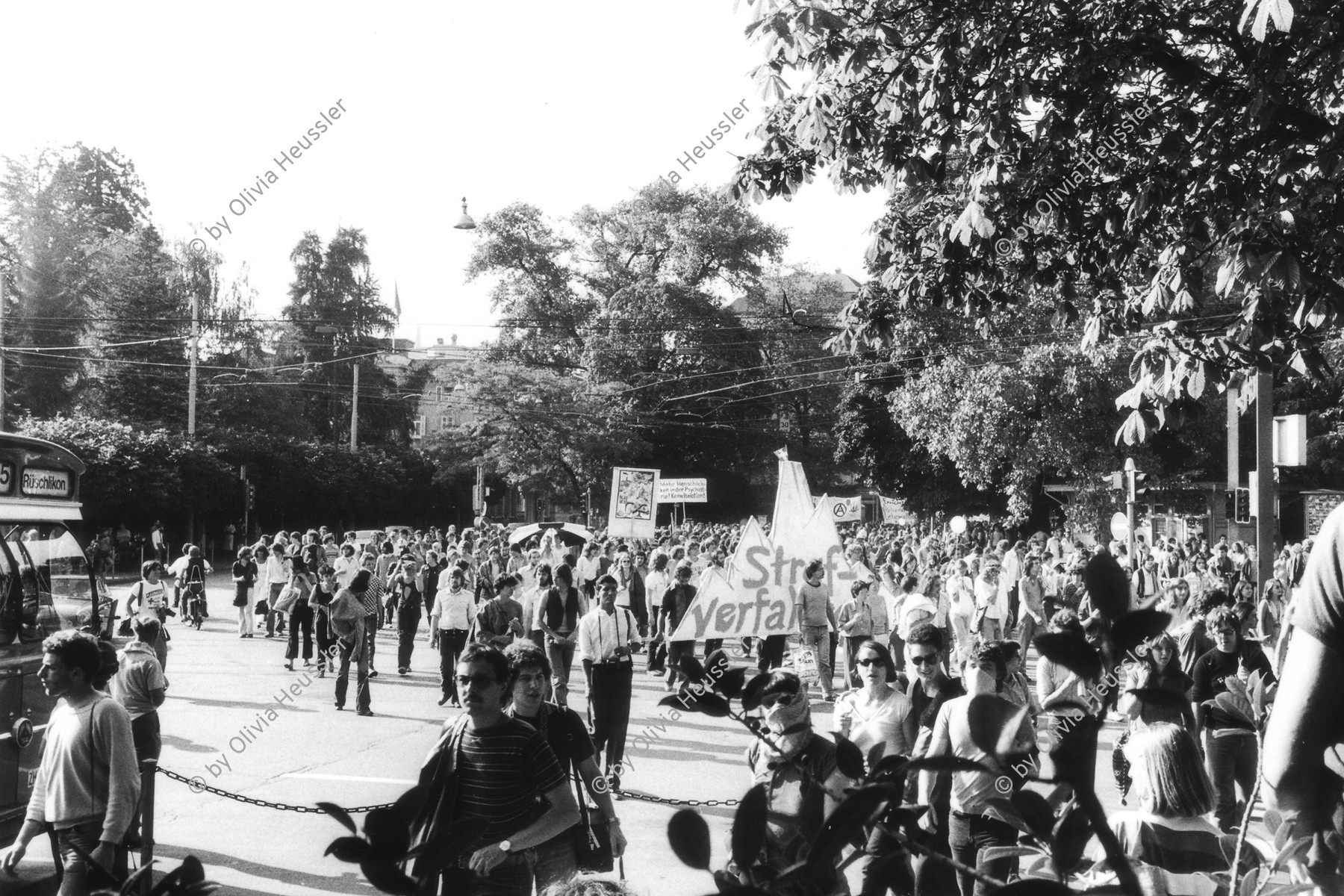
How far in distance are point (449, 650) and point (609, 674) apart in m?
4.62

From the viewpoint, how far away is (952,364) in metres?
32.5

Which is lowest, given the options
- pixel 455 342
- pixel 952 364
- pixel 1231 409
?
pixel 1231 409

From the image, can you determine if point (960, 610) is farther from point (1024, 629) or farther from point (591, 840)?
point (591, 840)

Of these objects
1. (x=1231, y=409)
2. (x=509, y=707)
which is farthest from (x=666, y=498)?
(x=509, y=707)

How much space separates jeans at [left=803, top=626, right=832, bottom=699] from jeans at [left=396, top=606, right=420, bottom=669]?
17.4 feet

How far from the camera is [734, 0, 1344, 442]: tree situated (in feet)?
18.2

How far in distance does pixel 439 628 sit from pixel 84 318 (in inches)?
1305

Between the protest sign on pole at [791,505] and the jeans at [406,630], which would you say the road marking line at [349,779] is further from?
the jeans at [406,630]

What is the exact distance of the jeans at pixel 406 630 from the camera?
1577cm

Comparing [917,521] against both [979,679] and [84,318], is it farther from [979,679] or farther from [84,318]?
[979,679]

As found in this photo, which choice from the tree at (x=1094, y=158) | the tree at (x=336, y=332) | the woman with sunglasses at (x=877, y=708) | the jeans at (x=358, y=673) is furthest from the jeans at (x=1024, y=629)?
the tree at (x=336, y=332)

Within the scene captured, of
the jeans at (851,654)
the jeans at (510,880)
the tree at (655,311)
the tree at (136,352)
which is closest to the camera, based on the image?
the jeans at (510,880)

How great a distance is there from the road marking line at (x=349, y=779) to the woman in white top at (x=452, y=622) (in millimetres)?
3533

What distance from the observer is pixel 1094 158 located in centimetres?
736
